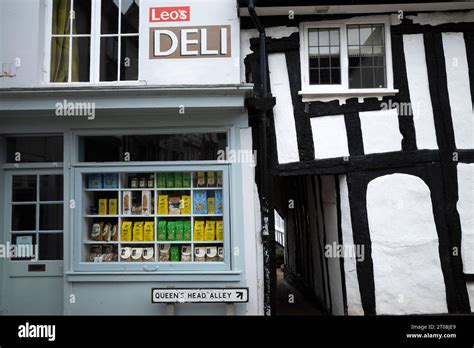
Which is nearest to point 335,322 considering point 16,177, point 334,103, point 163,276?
point 163,276

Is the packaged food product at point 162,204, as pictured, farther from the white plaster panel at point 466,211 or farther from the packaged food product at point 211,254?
the white plaster panel at point 466,211

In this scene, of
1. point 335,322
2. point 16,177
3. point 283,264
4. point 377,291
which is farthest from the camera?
point 283,264

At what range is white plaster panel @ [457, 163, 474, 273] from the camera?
3.50 m

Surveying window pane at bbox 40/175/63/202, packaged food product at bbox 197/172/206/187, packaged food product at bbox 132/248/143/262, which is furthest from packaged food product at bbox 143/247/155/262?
window pane at bbox 40/175/63/202

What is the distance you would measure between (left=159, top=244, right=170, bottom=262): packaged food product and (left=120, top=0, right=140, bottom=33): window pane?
2064mm

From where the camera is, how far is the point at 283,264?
6875 millimetres

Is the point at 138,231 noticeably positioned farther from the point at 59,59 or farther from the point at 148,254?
the point at 59,59

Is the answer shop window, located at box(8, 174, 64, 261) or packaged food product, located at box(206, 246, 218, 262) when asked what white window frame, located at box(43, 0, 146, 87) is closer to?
shop window, located at box(8, 174, 64, 261)

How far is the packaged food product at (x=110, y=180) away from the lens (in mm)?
3727

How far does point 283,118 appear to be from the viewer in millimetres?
3666

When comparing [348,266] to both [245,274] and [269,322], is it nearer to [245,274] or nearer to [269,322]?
[245,274]

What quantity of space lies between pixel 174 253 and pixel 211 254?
349mm

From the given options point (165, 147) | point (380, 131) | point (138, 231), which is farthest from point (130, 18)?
point (380, 131)

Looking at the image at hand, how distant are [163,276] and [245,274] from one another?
2.42 feet
